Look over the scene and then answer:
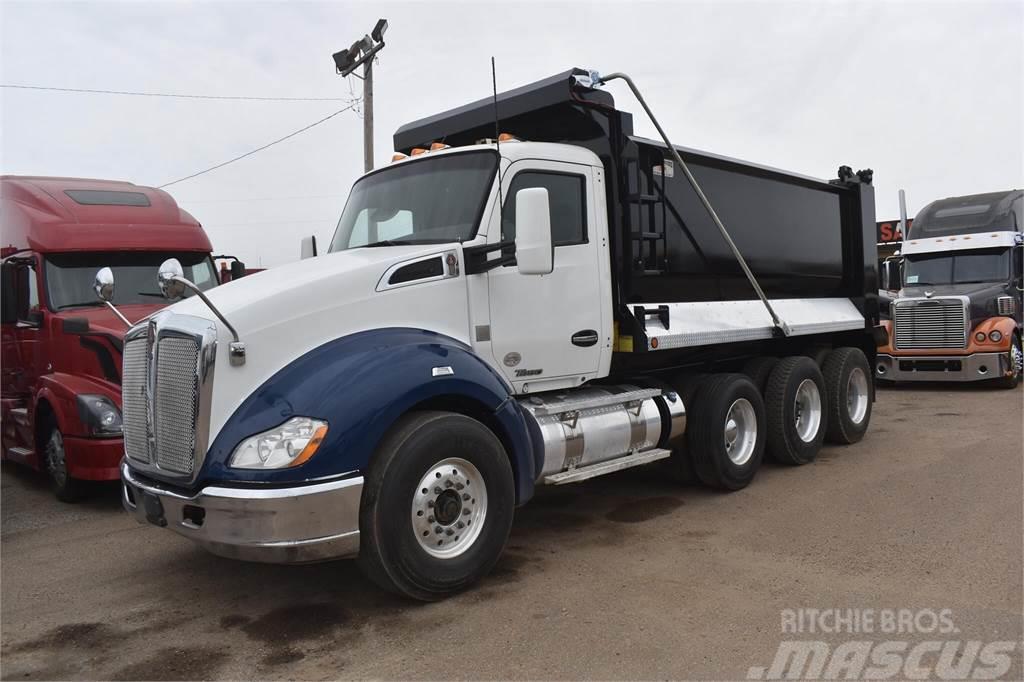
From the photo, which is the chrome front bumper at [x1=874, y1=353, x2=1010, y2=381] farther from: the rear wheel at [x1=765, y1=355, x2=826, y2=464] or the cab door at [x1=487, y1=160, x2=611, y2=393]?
the cab door at [x1=487, y1=160, x2=611, y2=393]

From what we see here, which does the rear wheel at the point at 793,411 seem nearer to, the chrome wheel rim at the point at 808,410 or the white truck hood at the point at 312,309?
the chrome wheel rim at the point at 808,410

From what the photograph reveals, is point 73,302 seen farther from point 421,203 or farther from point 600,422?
point 600,422

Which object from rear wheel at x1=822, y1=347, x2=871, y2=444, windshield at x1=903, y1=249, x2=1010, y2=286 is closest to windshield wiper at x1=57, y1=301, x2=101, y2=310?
rear wheel at x1=822, y1=347, x2=871, y2=444

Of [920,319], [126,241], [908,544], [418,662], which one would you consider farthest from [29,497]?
[920,319]

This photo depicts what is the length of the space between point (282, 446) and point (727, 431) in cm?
446

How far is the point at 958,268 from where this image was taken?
15.1m

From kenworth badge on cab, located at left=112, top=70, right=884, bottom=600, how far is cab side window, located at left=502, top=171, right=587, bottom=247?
0.06ft

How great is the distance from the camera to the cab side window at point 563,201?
18.5 feet

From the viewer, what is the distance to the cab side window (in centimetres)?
565

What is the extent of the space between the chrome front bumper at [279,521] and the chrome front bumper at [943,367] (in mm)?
12530

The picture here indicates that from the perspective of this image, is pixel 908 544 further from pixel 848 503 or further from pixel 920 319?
pixel 920 319

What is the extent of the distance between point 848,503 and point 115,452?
20.1 ft

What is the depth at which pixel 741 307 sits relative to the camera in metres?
7.61

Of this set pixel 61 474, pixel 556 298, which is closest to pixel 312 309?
pixel 556 298
